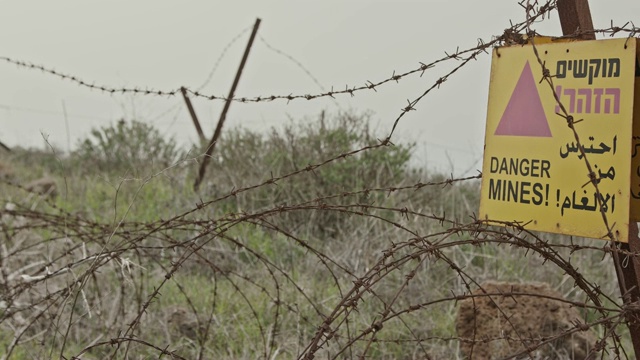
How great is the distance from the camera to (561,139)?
2.72 metres

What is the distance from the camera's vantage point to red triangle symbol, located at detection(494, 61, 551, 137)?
Result: 278 cm

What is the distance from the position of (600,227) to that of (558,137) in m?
0.30

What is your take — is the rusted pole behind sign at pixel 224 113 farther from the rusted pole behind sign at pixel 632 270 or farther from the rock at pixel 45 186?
the rusted pole behind sign at pixel 632 270

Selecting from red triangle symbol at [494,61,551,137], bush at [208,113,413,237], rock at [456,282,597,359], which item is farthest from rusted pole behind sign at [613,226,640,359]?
bush at [208,113,413,237]

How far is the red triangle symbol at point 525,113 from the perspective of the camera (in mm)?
2777

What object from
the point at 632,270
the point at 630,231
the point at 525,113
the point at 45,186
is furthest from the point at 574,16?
the point at 45,186

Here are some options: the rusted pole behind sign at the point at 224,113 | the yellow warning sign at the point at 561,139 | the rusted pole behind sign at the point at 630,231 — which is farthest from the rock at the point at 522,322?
the rusted pole behind sign at the point at 224,113

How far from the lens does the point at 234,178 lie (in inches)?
342

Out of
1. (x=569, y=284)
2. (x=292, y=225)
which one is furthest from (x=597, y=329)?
(x=292, y=225)

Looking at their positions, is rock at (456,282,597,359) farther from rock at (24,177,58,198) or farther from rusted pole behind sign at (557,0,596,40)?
rock at (24,177,58,198)

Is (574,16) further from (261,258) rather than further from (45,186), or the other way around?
(45,186)

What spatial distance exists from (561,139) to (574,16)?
44 centimetres

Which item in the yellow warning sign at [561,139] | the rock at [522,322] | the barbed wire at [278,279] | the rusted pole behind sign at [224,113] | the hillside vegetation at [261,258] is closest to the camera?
the yellow warning sign at [561,139]

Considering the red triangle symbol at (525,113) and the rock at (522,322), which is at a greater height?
the red triangle symbol at (525,113)
